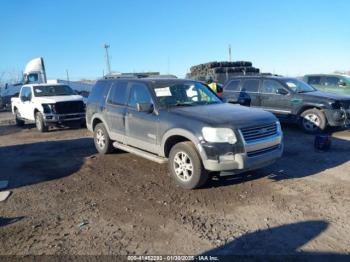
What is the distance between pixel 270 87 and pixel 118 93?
237 inches

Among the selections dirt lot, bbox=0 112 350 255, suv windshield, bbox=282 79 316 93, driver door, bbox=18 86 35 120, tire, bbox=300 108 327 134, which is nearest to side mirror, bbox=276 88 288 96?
suv windshield, bbox=282 79 316 93

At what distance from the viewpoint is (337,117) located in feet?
32.9

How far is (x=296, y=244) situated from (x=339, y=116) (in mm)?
7267

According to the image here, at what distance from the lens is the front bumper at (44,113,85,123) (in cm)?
1269

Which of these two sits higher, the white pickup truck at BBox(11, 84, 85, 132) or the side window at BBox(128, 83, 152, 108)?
the side window at BBox(128, 83, 152, 108)

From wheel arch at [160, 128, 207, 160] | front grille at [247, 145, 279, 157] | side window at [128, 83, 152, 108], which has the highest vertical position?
side window at [128, 83, 152, 108]

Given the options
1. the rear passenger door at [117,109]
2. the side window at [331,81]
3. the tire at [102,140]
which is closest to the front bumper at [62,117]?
the tire at [102,140]

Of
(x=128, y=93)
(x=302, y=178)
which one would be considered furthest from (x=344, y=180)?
(x=128, y=93)

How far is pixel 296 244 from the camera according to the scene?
3.89 meters

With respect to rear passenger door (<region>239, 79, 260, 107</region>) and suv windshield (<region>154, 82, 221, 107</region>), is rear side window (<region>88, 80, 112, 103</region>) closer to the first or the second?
suv windshield (<region>154, 82, 221, 107</region>)

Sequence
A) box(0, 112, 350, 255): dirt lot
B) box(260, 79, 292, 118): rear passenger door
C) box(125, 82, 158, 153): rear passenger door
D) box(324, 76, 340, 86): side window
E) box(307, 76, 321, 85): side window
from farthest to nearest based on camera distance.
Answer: box(307, 76, 321, 85): side window < box(324, 76, 340, 86): side window < box(260, 79, 292, 118): rear passenger door < box(125, 82, 158, 153): rear passenger door < box(0, 112, 350, 255): dirt lot

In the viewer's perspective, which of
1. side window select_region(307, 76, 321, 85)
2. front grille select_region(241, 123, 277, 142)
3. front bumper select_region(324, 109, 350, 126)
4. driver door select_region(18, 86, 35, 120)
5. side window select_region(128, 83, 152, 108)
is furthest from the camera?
side window select_region(307, 76, 321, 85)

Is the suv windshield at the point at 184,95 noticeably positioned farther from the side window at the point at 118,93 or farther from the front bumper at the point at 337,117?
the front bumper at the point at 337,117

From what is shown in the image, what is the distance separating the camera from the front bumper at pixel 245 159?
5.28 m
